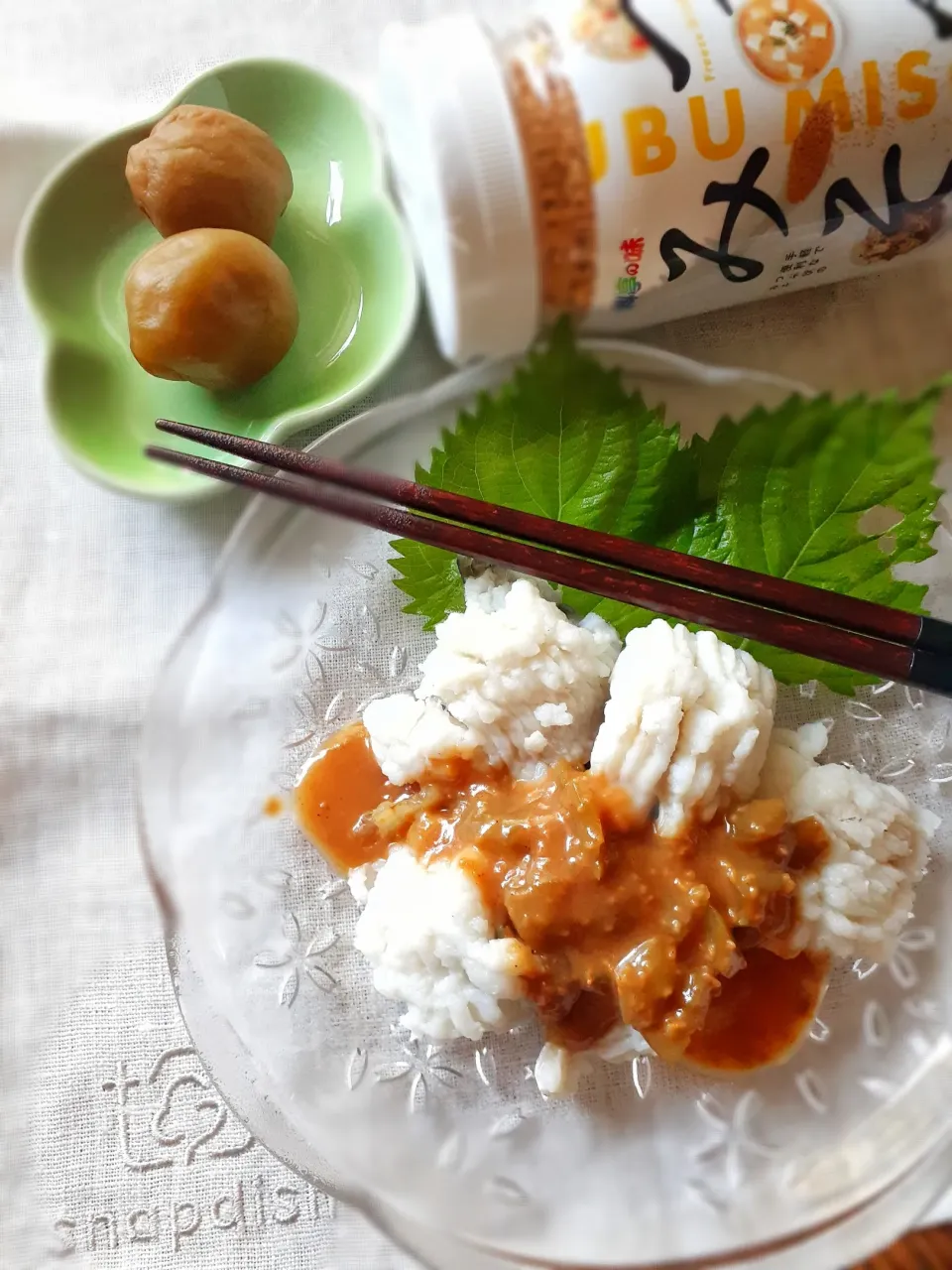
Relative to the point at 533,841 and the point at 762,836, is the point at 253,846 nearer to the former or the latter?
the point at 533,841

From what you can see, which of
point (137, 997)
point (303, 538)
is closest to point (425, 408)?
point (303, 538)

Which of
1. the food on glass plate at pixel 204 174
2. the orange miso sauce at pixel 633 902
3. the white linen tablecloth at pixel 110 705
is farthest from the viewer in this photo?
the food on glass plate at pixel 204 174

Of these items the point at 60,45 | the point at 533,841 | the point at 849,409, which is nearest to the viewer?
the point at 533,841

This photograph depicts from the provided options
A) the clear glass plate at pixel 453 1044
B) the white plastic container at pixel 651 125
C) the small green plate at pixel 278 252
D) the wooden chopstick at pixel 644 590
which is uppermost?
the white plastic container at pixel 651 125

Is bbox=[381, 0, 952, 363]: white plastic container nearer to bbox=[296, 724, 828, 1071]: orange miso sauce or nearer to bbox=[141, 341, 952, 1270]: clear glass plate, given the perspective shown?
bbox=[141, 341, 952, 1270]: clear glass plate

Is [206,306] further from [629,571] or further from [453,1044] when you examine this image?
[453,1044]

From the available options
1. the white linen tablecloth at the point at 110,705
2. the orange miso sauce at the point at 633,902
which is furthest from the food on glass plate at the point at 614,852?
the white linen tablecloth at the point at 110,705

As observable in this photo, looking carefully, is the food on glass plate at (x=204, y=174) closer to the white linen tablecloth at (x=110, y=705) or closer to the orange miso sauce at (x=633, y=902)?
the white linen tablecloth at (x=110, y=705)
